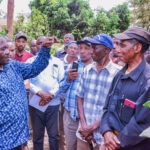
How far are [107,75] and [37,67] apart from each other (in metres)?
0.81

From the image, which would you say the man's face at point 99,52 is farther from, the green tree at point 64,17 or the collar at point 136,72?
the green tree at point 64,17

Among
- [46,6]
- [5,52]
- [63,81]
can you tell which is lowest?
[63,81]

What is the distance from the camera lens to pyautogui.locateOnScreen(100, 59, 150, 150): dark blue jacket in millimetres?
1674

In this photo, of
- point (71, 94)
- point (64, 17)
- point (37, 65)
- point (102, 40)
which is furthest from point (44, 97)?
point (64, 17)

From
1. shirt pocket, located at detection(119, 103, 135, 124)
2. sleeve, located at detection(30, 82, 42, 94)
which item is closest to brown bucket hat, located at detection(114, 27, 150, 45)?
shirt pocket, located at detection(119, 103, 135, 124)

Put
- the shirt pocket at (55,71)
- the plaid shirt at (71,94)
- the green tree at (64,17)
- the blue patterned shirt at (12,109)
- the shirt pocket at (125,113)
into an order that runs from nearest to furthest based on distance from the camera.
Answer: the shirt pocket at (125,113)
the blue patterned shirt at (12,109)
the plaid shirt at (71,94)
the shirt pocket at (55,71)
the green tree at (64,17)

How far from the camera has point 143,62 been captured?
6.28ft

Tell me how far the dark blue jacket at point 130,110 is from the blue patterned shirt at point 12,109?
866mm

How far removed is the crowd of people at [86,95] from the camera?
5.87 feet

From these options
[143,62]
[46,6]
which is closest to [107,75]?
[143,62]

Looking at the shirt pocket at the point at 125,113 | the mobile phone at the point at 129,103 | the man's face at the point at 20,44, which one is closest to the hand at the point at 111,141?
the shirt pocket at the point at 125,113

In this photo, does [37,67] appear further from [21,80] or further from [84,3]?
[84,3]

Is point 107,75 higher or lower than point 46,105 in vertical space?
higher

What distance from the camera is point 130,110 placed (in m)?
1.78
